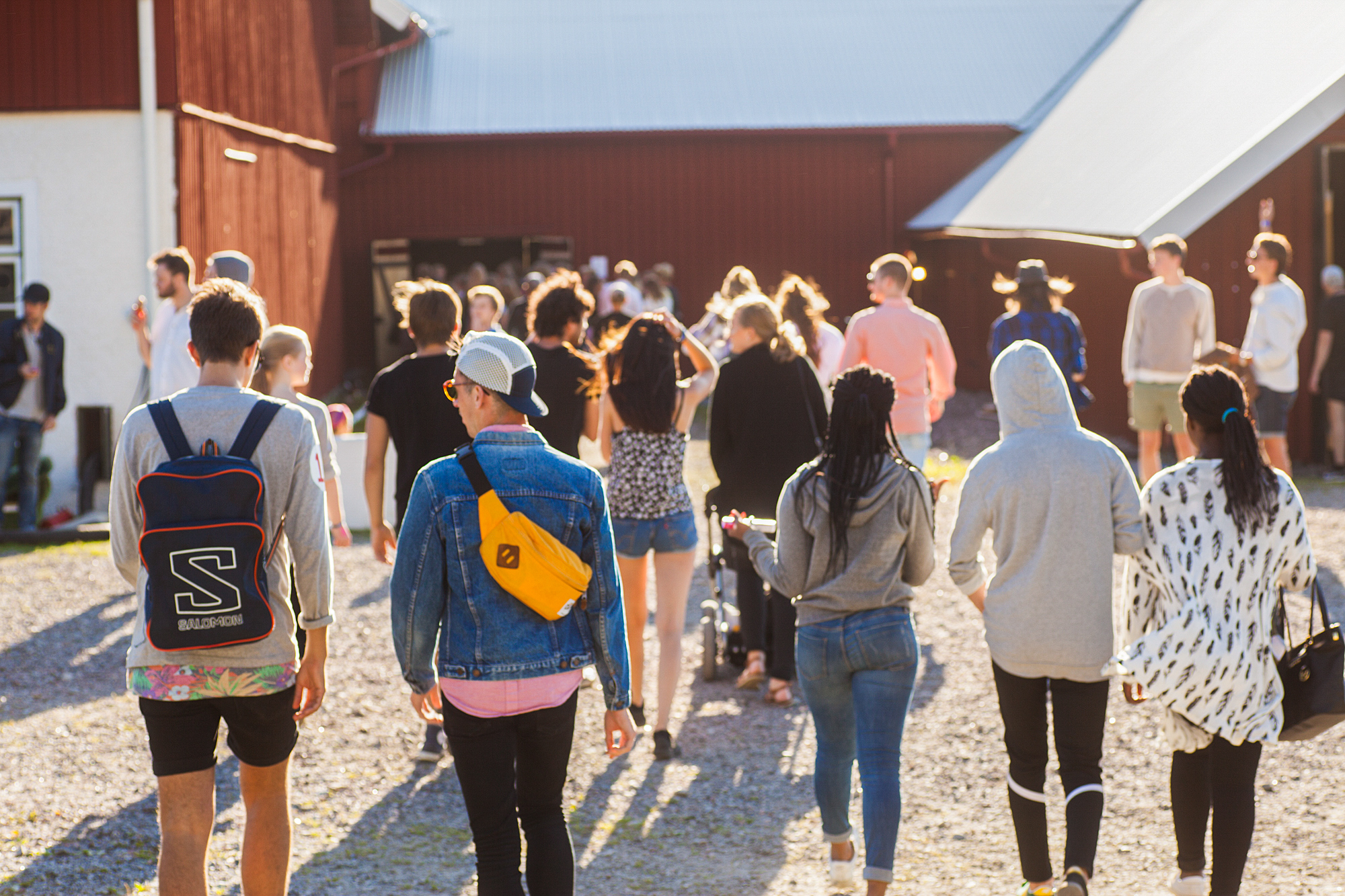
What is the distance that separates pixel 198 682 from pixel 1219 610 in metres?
2.65

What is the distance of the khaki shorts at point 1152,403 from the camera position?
980 cm

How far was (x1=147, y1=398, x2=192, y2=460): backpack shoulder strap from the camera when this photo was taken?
336 centimetres

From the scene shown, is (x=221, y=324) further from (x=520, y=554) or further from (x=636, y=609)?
(x=636, y=609)

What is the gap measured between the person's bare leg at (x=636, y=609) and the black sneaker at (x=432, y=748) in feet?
2.59

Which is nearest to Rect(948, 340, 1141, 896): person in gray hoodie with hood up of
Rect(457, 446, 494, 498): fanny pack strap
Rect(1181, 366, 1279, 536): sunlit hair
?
Rect(1181, 366, 1279, 536): sunlit hair

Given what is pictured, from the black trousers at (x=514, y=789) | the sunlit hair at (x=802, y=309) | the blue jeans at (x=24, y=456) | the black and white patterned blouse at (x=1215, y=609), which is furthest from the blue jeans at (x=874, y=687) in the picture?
the blue jeans at (x=24, y=456)

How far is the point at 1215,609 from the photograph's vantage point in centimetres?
389

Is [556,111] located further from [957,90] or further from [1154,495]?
[1154,495]

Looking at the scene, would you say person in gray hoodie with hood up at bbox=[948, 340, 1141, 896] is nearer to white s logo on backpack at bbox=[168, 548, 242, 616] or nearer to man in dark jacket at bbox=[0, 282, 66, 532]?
white s logo on backpack at bbox=[168, 548, 242, 616]

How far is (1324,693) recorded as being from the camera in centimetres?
390

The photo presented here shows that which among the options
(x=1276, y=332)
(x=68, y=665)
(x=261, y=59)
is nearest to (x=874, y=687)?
(x=68, y=665)

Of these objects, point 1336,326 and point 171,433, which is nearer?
point 171,433

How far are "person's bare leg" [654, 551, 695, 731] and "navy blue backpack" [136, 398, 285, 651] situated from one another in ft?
8.21

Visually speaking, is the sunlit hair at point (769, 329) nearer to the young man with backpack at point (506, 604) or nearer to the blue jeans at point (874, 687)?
the blue jeans at point (874, 687)
